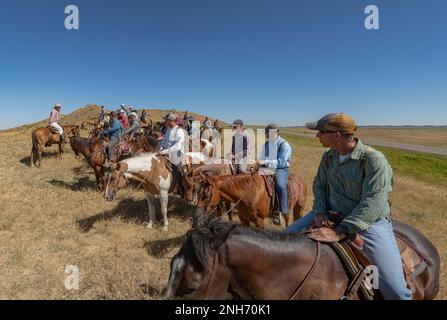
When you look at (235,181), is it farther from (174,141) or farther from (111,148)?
(111,148)

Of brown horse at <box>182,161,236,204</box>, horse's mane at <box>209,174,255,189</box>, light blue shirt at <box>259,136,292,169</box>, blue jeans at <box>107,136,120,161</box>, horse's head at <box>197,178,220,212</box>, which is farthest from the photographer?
blue jeans at <box>107,136,120,161</box>

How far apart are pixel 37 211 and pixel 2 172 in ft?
20.8

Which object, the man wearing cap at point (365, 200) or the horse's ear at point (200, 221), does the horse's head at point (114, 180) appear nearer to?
the horse's ear at point (200, 221)

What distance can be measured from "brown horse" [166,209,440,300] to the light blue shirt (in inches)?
178

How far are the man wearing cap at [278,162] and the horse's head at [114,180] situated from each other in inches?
149

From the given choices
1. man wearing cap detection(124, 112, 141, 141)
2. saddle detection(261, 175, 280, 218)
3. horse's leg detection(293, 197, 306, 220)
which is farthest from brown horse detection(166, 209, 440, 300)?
man wearing cap detection(124, 112, 141, 141)

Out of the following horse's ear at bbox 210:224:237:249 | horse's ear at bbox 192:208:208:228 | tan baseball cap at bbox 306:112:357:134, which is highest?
tan baseball cap at bbox 306:112:357:134

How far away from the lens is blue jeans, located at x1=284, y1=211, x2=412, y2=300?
2842mm

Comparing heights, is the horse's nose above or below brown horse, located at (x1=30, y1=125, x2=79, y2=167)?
below

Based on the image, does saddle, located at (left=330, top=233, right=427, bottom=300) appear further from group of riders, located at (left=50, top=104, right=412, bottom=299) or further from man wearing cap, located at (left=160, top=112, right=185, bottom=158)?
man wearing cap, located at (left=160, top=112, right=185, bottom=158)

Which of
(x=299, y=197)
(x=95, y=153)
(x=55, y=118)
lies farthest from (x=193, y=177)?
(x=55, y=118)

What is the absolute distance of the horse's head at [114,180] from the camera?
795 cm

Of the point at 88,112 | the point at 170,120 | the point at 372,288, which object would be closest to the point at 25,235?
the point at 170,120

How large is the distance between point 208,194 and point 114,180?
9.72 ft
